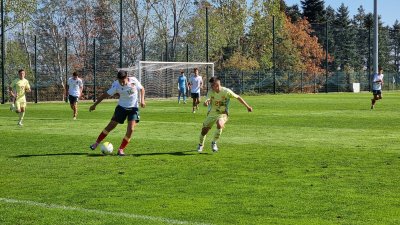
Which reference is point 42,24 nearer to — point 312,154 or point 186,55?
point 186,55

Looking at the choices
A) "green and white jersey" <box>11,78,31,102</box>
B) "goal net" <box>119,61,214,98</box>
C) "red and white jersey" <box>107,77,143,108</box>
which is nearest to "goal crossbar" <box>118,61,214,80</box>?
"goal net" <box>119,61,214,98</box>

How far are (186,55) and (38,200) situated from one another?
164 feet

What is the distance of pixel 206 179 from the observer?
11352 mm

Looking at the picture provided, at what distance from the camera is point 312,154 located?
579 inches

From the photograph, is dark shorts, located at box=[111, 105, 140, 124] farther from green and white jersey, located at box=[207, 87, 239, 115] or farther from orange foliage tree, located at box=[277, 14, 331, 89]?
orange foliage tree, located at box=[277, 14, 331, 89]

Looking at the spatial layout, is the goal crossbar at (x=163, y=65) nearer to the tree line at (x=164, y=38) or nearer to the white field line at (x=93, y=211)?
the tree line at (x=164, y=38)

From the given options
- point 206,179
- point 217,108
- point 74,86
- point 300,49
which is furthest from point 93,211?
point 300,49

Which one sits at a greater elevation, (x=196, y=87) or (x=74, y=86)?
(x=74, y=86)

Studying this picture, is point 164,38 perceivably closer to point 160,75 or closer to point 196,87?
point 160,75

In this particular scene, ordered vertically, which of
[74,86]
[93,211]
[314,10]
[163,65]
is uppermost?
[314,10]

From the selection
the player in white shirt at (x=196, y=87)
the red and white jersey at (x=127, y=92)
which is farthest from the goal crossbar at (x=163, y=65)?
the red and white jersey at (x=127, y=92)

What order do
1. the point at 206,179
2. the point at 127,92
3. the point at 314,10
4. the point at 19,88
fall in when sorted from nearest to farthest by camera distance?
the point at 206,179
the point at 127,92
the point at 19,88
the point at 314,10

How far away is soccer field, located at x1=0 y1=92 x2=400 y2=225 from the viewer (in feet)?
28.0

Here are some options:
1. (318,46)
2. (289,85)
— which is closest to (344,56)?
(318,46)
